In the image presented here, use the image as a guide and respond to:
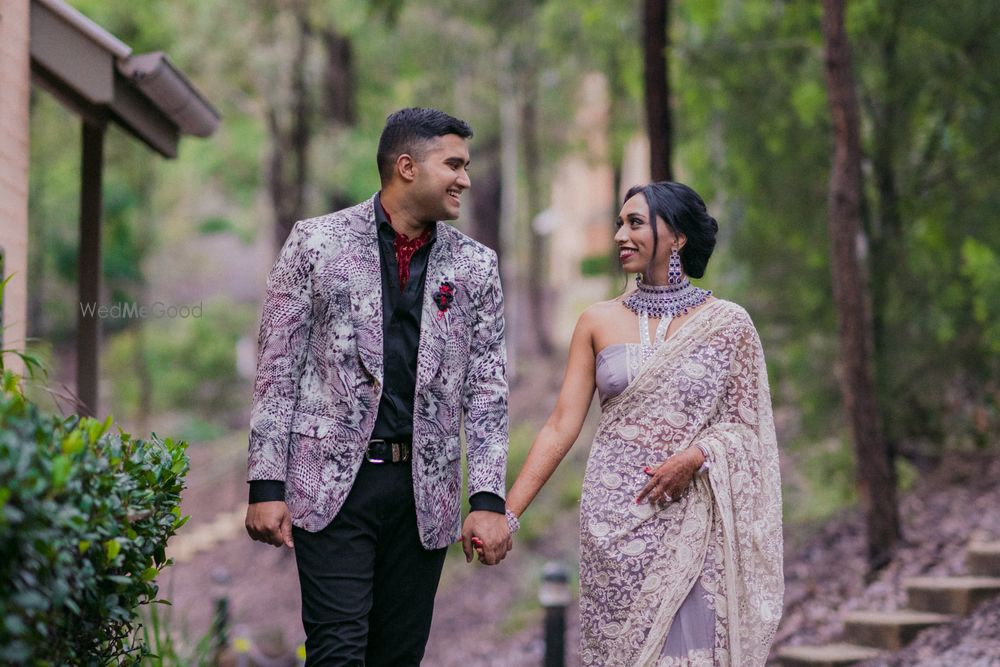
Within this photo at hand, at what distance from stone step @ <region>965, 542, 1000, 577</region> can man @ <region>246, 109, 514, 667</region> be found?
218 inches

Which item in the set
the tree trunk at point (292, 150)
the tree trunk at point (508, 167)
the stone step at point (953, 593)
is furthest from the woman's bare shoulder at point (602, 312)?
the tree trunk at point (508, 167)

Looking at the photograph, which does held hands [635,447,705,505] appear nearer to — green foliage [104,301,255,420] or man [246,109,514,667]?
man [246,109,514,667]

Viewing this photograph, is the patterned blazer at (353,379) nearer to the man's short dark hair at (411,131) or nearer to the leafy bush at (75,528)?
the man's short dark hair at (411,131)

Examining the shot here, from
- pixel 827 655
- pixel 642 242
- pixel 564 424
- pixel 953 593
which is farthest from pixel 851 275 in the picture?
pixel 564 424

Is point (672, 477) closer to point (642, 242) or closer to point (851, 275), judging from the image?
point (642, 242)

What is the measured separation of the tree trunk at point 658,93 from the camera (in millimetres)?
10922

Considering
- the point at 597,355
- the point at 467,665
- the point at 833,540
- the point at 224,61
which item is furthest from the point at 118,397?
the point at 597,355

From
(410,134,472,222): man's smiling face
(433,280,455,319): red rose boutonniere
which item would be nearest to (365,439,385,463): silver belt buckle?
(433,280,455,319): red rose boutonniere

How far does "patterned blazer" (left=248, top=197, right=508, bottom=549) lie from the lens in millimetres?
4629

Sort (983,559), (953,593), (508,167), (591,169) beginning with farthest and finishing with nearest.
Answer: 1. (508,167)
2. (591,169)
3. (983,559)
4. (953,593)

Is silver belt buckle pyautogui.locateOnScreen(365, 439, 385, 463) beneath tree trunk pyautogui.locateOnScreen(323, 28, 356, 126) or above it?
beneath

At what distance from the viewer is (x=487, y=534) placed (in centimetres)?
479

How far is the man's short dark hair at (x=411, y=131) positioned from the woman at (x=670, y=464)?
31.2 inches

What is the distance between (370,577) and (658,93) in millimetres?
7135
